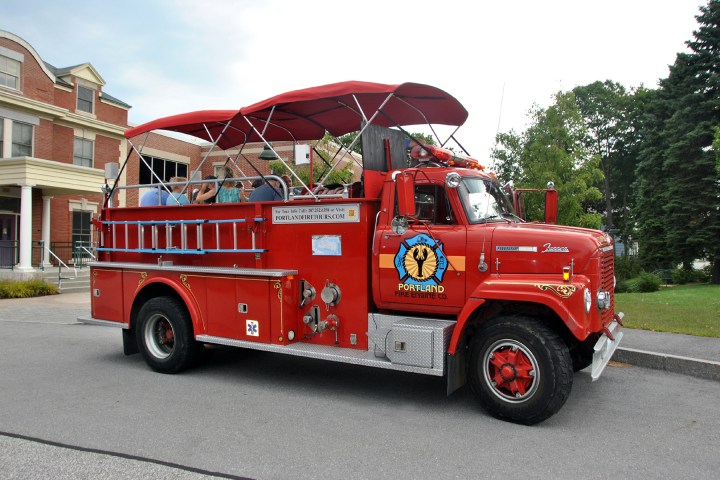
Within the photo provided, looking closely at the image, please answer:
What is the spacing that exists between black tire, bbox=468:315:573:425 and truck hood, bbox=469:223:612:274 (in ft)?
1.71

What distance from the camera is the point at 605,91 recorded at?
51.1 metres

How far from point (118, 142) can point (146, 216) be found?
72.9 feet

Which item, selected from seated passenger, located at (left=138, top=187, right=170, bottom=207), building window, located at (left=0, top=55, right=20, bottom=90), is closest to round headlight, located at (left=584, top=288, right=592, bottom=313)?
seated passenger, located at (left=138, top=187, right=170, bottom=207)

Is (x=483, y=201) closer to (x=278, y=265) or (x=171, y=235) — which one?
(x=278, y=265)

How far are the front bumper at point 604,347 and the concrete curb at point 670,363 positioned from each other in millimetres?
1726

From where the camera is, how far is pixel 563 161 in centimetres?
1858

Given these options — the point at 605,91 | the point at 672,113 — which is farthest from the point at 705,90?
the point at 605,91

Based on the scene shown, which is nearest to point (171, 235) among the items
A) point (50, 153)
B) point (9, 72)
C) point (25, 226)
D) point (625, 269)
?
point (25, 226)

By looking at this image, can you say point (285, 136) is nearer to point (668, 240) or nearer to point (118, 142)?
point (118, 142)

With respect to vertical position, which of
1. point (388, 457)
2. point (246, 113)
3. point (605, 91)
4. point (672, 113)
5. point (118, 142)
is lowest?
point (388, 457)

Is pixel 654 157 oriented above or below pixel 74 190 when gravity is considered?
above

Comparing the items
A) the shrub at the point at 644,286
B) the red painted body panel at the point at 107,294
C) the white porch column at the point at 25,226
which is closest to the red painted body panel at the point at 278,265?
the red painted body panel at the point at 107,294

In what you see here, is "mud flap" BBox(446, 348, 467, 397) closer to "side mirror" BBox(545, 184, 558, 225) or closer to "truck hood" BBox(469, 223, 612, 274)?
"truck hood" BBox(469, 223, 612, 274)

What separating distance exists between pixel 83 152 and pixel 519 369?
25760mm
